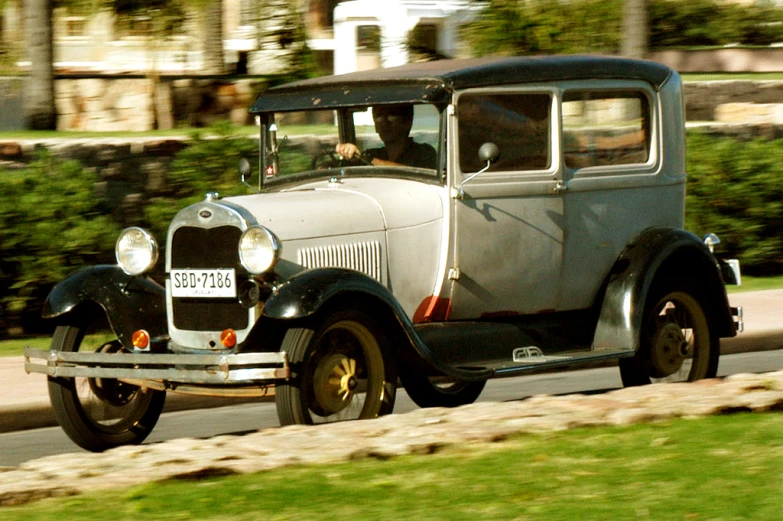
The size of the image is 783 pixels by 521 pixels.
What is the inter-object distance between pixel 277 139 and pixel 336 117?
1.83 ft

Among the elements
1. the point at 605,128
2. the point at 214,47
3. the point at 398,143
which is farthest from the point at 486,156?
the point at 214,47

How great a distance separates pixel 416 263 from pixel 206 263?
1.18 metres

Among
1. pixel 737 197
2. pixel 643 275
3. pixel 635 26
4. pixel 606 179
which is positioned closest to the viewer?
pixel 643 275

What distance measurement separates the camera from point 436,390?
8.09 meters

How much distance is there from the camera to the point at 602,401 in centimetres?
674

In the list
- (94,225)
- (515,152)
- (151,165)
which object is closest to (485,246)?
(515,152)

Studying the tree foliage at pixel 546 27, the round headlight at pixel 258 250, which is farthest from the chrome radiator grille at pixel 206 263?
the tree foliage at pixel 546 27

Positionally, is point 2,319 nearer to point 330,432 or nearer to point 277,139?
point 277,139

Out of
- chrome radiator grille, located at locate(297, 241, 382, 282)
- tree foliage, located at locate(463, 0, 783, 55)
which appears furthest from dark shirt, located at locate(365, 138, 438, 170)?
tree foliage, located at locate(463, 0, 783, 55)

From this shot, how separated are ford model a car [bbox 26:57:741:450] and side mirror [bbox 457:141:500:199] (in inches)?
0.4

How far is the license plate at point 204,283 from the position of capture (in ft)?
23.0

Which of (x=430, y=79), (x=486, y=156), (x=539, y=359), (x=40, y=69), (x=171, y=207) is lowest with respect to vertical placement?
(x=539, y=359)

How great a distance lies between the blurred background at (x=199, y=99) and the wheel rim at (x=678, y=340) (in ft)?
17.3

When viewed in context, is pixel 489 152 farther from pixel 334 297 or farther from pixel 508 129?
pixel 334 297
